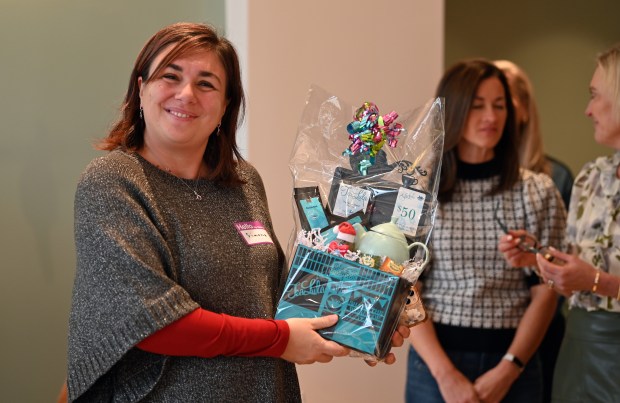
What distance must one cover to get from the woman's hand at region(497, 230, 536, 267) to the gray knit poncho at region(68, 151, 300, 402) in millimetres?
985

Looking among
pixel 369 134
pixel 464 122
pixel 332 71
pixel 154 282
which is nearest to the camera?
pixel 154 282

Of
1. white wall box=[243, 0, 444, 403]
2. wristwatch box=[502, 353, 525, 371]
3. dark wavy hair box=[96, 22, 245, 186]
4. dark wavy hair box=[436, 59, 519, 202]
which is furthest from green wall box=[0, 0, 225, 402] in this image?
wristwatch box=[502, 353, 525, 371]

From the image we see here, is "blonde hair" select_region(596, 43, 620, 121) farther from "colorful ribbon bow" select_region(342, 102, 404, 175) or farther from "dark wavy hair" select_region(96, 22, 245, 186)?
"dark wavy hair" select_region(96, 22, 245, 186)

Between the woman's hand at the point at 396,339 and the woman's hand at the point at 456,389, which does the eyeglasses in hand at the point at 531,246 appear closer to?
the woman's hand at the point at 456,389

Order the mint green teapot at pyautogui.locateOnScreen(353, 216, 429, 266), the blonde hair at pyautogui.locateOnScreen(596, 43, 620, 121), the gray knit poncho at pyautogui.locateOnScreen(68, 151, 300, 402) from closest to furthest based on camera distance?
the gray knit poncho at pyautogui.locateOnScreen(68, 151, 300, 402)
the mint green teapot at pyautogui.locateOnScreen(353, 216, 429, 266)
the blonde hair at pyautogui.locateOnScreen(596, 43, 620, 121)

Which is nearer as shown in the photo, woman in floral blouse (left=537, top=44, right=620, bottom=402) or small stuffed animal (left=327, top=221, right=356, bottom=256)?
small stuffed animal (left=327, top=221, right=356, bottom=256)

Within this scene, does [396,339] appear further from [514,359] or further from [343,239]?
[514,359]

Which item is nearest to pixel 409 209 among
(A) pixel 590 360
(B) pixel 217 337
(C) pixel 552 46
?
(B) pixel 217 337

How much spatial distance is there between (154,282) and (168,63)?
1.52ft

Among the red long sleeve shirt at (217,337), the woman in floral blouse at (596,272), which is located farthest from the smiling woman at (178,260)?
the woman in floral blouse at (596,272)

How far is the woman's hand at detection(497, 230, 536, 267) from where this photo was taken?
7.50ft

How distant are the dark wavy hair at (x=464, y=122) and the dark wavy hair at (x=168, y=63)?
1.02 m

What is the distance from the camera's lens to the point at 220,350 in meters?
1.38

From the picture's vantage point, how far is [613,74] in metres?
2.36
